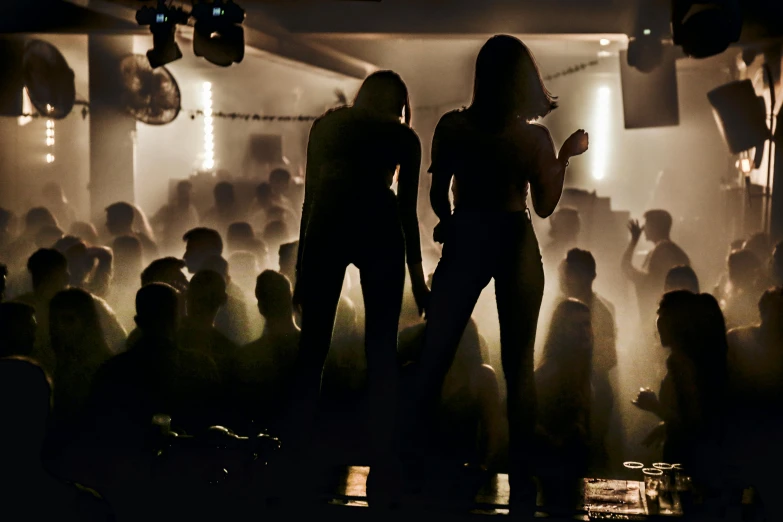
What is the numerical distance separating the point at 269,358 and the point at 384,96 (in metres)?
1.42

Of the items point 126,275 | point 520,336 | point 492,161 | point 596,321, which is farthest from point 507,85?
point 126,275

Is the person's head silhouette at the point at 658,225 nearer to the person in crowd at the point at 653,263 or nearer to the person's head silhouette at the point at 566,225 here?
the person in crowd at the point at 653,263

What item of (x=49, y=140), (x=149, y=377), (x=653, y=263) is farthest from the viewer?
(x=49, y=140)

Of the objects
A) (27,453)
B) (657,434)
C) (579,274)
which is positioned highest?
(579,274)

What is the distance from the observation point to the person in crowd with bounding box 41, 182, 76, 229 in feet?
23.4

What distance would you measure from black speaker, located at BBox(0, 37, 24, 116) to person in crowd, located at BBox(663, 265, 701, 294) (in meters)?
5.16

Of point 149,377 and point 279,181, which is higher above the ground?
point 279,181

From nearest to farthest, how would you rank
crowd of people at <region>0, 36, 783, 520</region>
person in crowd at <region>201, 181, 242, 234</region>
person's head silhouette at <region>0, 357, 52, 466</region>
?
person's head silhouette at <region>0, 357, 52, 466</region> → crowd of people at <region>0, 36, 783, 520</region> → person in crowd at <region>201, 181, 242, 234</region>

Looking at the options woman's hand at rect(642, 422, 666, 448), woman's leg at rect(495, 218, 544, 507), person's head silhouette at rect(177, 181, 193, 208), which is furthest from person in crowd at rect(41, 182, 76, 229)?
woman's hand at rect(642, 422, 666, 448)

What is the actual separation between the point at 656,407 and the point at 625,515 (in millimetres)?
555

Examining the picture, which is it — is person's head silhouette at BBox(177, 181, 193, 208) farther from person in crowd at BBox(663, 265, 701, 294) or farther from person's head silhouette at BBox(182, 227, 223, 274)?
person in crowd at BBox(663, 265, 701, 294)

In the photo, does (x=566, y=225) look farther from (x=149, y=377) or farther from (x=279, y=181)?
(x=149, y=377)

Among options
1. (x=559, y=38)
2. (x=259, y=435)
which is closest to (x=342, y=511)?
(x=259, y=435)

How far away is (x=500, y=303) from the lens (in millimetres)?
3338
